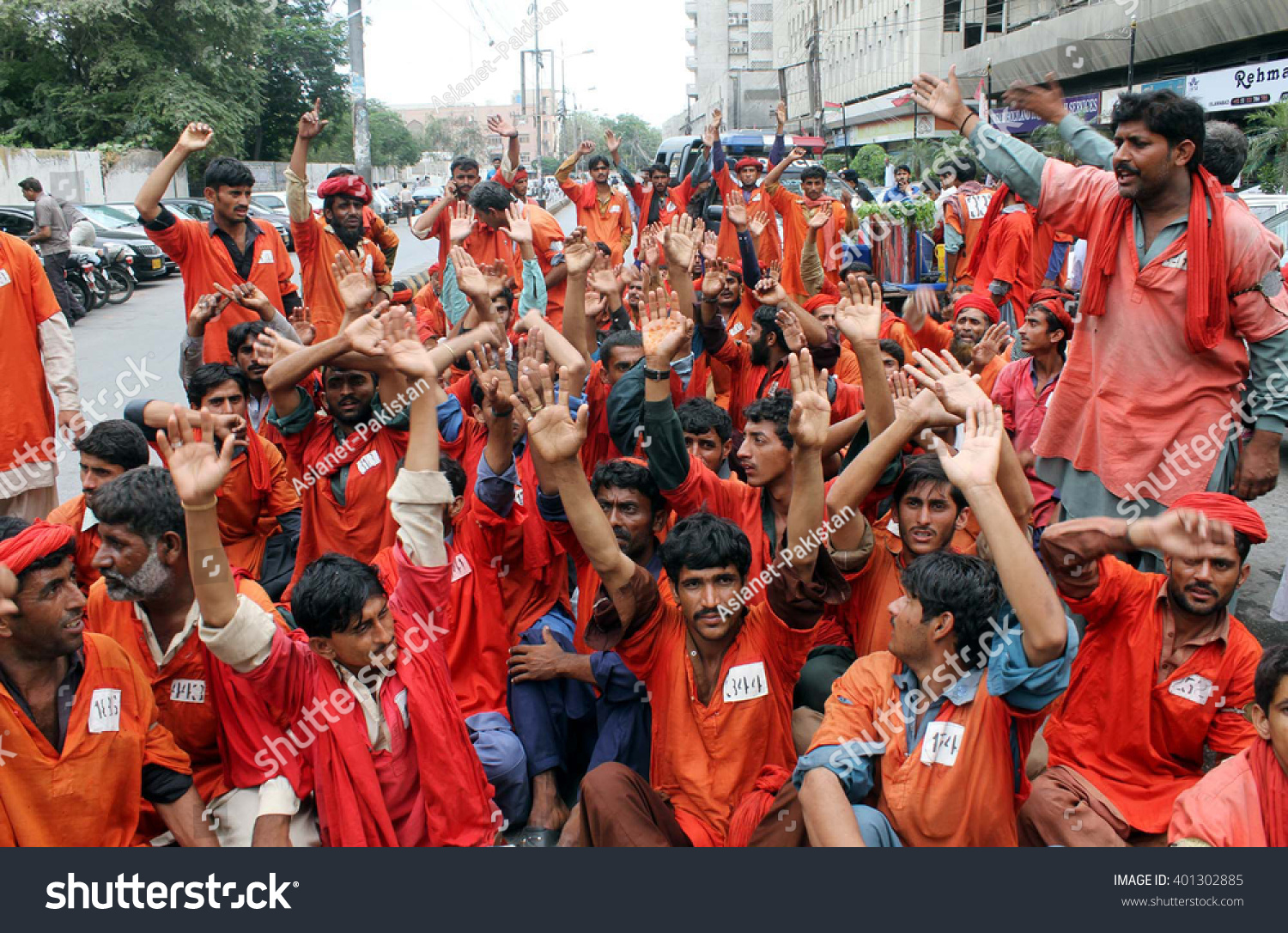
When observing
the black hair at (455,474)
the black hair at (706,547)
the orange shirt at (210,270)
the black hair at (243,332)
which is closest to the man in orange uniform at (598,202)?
the orange shirt at (210,270)

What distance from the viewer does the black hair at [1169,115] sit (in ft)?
9.68

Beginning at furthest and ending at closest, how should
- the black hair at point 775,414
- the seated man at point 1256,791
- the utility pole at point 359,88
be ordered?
the utility pole at point 359,88
the black hair at point 775,414
the seated man at point 1256,791

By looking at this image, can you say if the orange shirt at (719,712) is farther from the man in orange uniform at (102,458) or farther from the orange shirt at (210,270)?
the orange shirt at (210,270)

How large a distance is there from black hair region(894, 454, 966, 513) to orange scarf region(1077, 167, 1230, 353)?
2.58ft

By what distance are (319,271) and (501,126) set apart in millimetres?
3428

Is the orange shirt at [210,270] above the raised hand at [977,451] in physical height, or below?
above

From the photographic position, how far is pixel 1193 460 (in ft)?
10.5

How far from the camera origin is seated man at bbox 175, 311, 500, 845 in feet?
8.49

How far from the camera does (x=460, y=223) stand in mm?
6090

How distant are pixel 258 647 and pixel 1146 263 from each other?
2703mm

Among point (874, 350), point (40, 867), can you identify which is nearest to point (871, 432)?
point (874, 350)

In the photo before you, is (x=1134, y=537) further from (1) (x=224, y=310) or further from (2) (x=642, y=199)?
(2) (x=642, y=199)

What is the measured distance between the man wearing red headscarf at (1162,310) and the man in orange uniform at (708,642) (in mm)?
997

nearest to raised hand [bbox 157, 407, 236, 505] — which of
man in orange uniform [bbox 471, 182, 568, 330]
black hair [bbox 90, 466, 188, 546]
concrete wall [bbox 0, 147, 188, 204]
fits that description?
black hair [bbox 90, 466, 188, 546]
